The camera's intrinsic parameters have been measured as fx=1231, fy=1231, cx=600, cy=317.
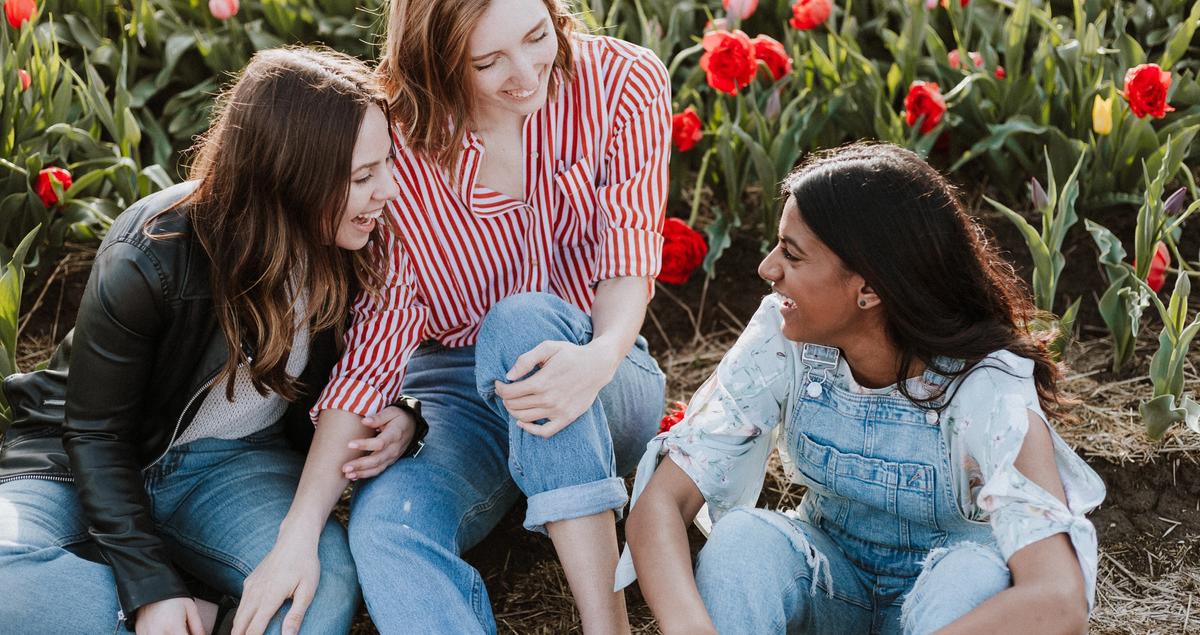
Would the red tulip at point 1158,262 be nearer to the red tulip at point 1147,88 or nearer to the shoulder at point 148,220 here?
the red tulip at point 1147,88

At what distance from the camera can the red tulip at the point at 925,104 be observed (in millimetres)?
2814

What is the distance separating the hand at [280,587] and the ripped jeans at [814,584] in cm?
61

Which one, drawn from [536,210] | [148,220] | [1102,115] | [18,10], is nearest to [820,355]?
[536,210]

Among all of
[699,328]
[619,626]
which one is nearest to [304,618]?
[619,626]

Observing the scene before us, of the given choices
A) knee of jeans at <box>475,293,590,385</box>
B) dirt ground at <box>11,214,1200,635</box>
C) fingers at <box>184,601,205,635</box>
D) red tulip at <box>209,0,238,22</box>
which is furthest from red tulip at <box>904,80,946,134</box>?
fingers at <box>184,601,205,635</box>

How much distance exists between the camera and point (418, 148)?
6.97 ft

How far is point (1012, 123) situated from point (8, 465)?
2277 millimetres

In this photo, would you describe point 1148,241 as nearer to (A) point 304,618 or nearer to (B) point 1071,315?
(B) point 1071,315

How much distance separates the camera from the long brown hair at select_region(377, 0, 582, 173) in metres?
1.97

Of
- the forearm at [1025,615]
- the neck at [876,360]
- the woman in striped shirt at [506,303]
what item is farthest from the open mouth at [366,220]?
the forearm at [1025,615]

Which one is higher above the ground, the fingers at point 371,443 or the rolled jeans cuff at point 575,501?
the fingers at point 371,443

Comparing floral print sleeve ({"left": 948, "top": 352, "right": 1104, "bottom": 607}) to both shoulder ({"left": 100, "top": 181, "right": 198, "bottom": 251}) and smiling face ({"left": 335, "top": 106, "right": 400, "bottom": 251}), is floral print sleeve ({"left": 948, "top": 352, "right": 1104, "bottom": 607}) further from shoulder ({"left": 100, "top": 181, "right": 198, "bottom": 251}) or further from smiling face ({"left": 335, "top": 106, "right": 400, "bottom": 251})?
shoulder ({"left": 100, "top": 181, "right": 198, "bottom": 251})

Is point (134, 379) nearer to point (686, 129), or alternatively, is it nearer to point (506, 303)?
point (506, 303)

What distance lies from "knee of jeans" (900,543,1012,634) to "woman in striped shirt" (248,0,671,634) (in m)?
0.48
